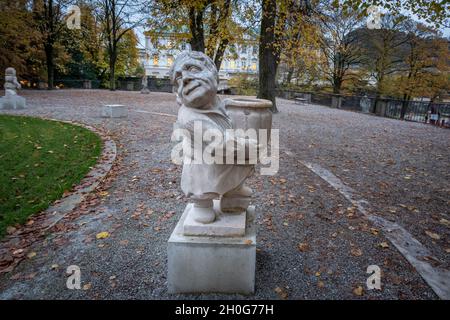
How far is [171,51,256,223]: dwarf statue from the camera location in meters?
2.29

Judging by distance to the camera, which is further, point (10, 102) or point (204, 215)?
point (10, 102)

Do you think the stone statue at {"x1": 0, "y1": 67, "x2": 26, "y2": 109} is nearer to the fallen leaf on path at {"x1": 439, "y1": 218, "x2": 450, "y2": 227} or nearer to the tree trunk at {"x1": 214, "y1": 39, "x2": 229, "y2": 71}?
the tree trunk at {"x1": 214, "y1": 39, "x2": 229, "y2": 71}

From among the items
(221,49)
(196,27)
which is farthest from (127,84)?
(196,27)

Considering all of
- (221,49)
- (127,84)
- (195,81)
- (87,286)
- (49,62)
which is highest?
(221,49)

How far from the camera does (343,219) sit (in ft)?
14.6

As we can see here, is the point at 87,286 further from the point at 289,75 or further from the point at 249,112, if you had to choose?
the point at 289,75

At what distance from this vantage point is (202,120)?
7.53 ft

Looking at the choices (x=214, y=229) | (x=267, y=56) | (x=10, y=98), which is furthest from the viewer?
(x=10, y=98)

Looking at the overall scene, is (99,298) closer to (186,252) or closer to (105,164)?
(186,252)

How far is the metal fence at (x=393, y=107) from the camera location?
17.5m

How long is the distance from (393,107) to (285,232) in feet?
64.6

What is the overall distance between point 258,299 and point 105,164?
5037 millimetres

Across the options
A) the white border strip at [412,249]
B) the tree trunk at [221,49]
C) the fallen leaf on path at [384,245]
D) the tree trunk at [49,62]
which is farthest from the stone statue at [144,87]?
the fallen leaf on path at [384,245]

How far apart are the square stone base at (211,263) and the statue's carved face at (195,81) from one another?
1.16 meters
